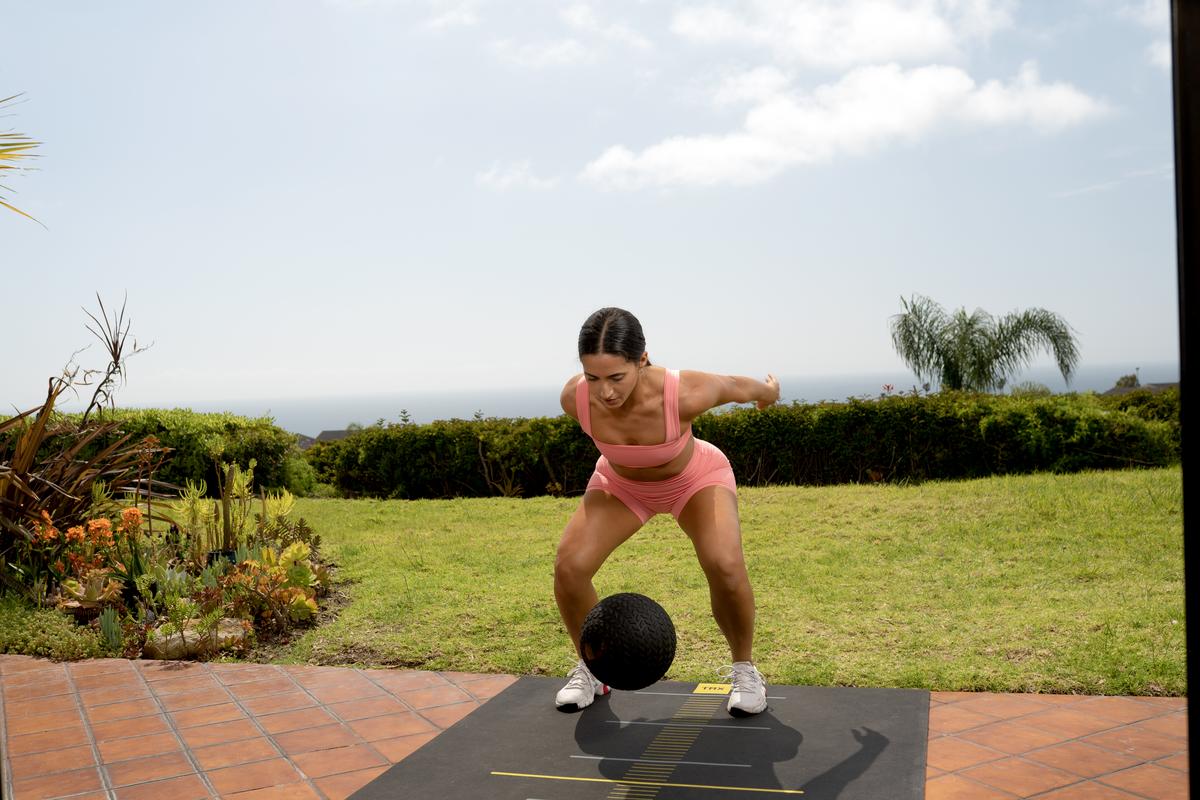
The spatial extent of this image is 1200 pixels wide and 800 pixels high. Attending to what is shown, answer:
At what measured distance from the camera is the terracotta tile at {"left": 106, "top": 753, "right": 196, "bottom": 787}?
4.19 metres

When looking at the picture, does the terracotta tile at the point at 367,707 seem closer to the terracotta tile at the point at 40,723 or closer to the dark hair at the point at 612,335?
the terracotta tile at the point at 40,723

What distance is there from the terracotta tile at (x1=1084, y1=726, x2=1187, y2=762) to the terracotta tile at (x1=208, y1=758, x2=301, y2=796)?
130 inches

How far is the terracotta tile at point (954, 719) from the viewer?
14.6ft

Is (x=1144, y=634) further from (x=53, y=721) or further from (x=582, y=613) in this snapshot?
(x=53, y=721)

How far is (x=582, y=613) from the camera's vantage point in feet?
15.4

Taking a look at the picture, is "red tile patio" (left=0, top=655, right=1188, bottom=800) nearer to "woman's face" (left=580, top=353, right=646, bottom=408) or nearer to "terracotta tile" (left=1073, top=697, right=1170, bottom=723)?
"terracotta tile" (left=1073, top=697, right=1170, bottom=723)

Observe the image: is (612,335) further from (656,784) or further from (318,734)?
(318,734)

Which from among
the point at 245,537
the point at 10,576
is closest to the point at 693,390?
the point at 245,537

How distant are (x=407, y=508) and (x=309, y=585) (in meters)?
5.03

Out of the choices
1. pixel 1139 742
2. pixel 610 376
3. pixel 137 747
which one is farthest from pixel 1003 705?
pixel 137 747

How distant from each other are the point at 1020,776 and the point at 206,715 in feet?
12.0

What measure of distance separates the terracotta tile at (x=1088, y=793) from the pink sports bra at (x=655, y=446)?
6.46 ft

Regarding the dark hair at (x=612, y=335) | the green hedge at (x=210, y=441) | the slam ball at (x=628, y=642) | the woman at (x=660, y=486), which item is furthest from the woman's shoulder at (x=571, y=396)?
the green hedge at (x=210, y=441)

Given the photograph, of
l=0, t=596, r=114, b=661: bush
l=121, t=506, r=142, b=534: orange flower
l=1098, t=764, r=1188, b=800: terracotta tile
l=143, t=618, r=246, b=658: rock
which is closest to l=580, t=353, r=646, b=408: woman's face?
l=1098, t=764, r=1188, b=800: terracotta tile
